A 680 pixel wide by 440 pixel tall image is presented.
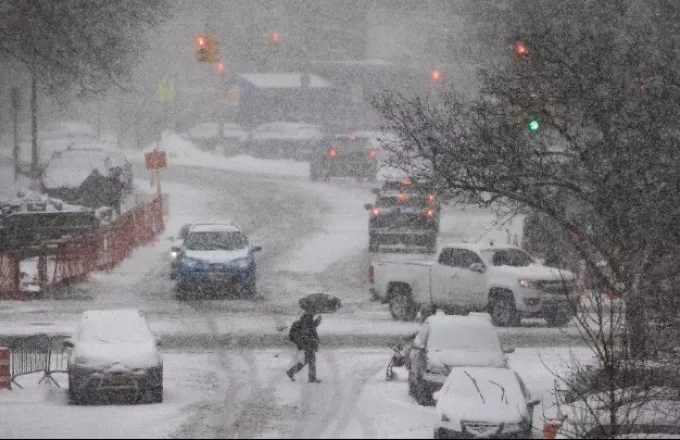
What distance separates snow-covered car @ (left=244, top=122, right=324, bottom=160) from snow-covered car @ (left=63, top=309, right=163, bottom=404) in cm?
4888

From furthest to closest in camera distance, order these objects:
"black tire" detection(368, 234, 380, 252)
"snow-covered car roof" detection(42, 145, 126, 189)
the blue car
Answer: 1. "snow-covered car roof" detection(42, 145, 126, 189)
2. "black tire" detection(368, 234, 380, 252)
3. the blue car

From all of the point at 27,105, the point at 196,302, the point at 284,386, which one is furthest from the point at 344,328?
the point at 27,105

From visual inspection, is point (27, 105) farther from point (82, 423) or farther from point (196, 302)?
point (82, 423)

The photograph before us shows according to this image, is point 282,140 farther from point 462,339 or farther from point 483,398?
point 483,398

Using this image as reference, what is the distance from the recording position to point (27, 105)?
272 feet

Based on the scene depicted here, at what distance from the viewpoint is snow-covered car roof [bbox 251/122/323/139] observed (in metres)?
69.8

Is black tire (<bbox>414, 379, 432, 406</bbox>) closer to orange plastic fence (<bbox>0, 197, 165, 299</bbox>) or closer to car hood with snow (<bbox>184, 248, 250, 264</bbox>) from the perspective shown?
car hood with snow (<bbox>184, 248, 250, 264</bbox>)

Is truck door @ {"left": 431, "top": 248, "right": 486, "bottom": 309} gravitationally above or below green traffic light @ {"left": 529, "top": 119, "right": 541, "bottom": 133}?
below

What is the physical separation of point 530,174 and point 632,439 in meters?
6.30

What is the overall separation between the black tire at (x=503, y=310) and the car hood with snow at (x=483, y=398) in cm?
1006

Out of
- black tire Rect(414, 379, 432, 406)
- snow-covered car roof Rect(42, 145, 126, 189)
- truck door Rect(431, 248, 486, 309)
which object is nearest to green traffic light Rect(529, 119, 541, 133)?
black tire Rect(414, 379, 432, 406)

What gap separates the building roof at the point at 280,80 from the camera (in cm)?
8094

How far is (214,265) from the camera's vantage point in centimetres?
3106

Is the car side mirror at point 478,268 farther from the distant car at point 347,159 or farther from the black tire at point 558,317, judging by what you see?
the distant car at point 347,159
